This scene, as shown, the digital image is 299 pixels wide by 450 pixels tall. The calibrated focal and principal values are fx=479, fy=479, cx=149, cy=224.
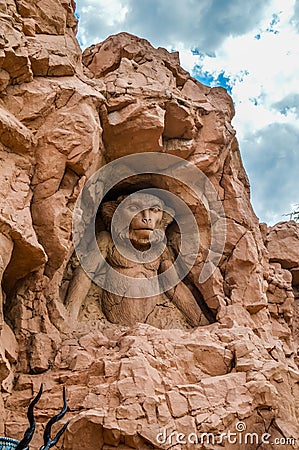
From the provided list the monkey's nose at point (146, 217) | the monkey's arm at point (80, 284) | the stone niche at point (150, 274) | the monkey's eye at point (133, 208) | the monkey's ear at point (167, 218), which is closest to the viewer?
the monkey's arm at point (80, 284)

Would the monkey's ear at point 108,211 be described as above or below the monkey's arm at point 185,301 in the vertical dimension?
above

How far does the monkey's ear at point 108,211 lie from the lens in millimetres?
8031

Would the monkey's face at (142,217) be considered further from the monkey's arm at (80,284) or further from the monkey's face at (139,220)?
the monkey's arm at (80,284)

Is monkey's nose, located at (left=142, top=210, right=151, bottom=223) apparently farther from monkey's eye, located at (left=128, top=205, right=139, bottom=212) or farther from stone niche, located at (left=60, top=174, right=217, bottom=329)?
stone niche, located at (left=60, top=174, right=217, bottom=329)

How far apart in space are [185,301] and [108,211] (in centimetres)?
197

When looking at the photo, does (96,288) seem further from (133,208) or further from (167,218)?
(167,218)

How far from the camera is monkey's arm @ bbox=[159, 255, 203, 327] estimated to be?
7.70 metres

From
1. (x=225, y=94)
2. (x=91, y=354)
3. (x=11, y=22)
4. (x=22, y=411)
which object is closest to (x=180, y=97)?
(x=225, y=94)

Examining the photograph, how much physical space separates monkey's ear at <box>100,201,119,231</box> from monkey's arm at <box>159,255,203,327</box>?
1.15m

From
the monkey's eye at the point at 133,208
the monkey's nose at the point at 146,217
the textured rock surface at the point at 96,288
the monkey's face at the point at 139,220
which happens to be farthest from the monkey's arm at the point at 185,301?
the monkey's eye at the point at 133,208

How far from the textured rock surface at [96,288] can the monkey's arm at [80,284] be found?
17 centimetres

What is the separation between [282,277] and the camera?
9.20 metres

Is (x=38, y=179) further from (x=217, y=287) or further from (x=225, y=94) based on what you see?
(x=225, y=94)

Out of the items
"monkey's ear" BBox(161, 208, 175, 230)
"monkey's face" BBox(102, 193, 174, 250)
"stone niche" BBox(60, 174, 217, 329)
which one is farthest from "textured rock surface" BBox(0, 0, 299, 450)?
"monkey's face" BBox(102, 193, 174, 250)
